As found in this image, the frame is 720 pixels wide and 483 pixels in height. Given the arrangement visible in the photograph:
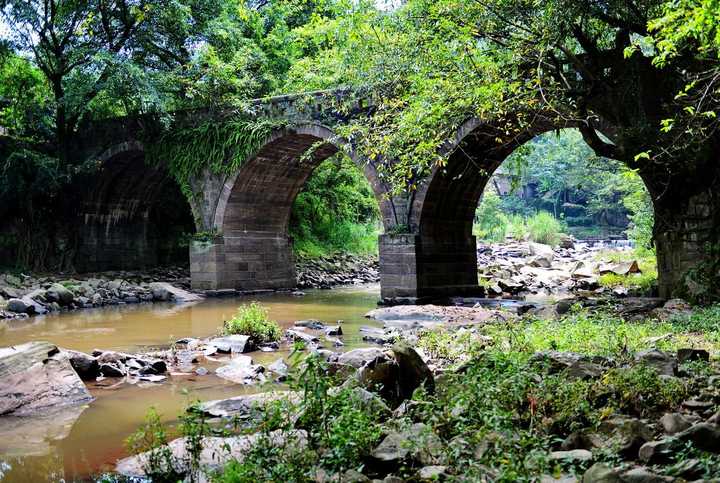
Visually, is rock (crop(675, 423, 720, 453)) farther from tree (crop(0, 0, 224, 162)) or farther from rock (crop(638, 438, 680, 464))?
tree (crop(0, 0, 224, 162))

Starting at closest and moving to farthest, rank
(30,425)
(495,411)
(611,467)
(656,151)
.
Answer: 1. (611,467)
2. (495,411)
3. (30,425)
4. (656,151)

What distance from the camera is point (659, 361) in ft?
15.5

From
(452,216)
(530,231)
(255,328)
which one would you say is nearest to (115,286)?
(452,216)

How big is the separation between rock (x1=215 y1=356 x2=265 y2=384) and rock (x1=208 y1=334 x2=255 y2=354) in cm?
110

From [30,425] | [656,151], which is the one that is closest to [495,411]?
[30,425]

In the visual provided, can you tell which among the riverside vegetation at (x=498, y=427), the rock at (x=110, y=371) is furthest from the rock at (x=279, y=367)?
the riverside vegetation at (x=498, y=427)

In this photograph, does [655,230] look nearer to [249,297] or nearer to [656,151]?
[656,151]

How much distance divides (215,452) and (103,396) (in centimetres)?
279

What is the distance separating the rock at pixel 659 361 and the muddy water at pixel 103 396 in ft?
10.1

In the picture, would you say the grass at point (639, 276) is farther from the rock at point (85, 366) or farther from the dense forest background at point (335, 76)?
the rock at point (85, 366)

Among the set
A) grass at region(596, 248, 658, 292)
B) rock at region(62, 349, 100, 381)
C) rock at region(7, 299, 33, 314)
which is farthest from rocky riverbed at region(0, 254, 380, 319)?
grass at region(596, 248, 658, 292)

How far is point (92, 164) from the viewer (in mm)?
18906

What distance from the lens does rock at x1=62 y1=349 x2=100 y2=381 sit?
6.52m

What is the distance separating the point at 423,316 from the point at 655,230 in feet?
13.3
